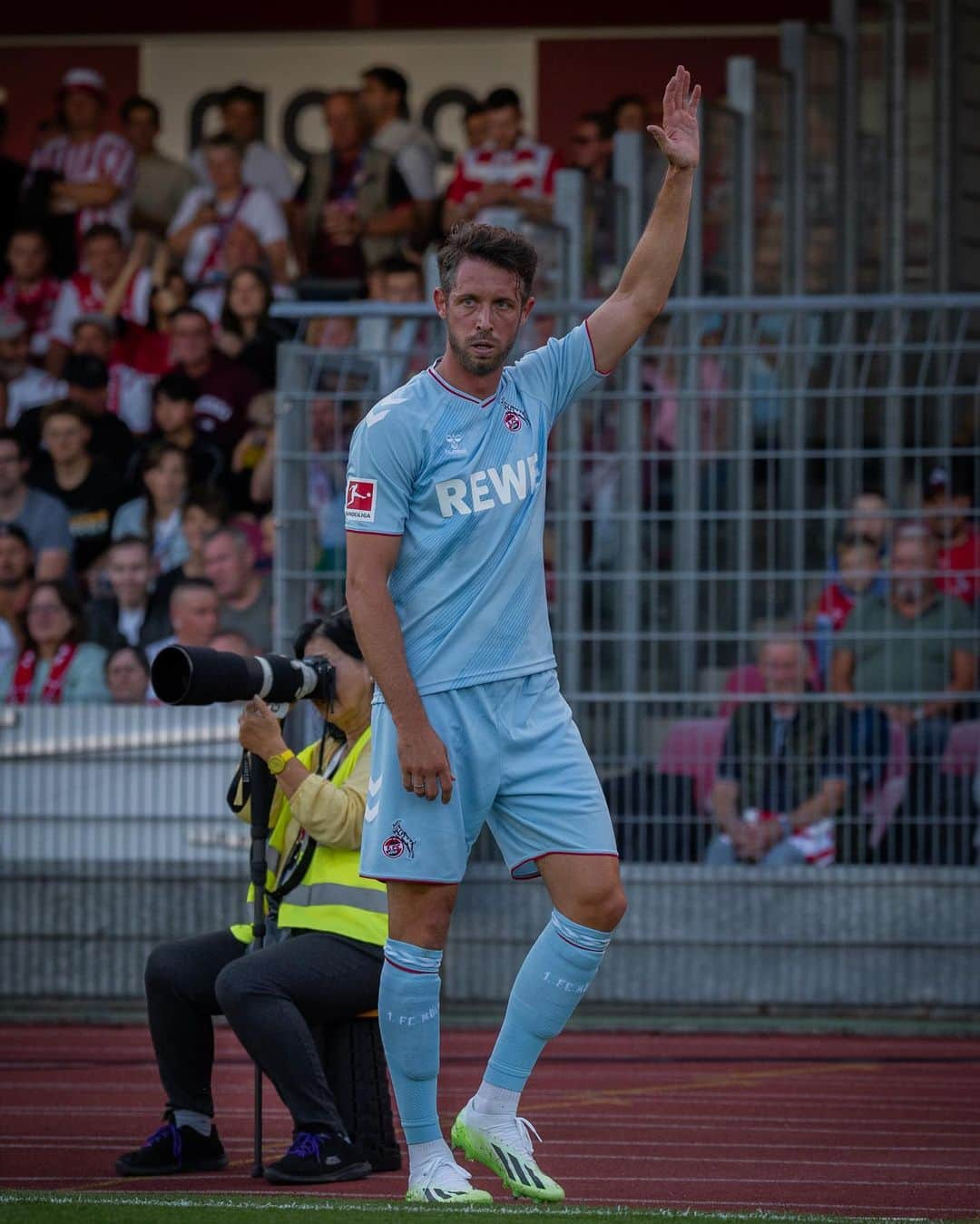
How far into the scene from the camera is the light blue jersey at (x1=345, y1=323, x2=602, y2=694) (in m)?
5.11

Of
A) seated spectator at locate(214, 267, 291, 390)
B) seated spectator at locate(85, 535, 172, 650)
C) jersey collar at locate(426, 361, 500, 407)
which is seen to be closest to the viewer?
jersey collar at locate(426, 361, 500, 407)

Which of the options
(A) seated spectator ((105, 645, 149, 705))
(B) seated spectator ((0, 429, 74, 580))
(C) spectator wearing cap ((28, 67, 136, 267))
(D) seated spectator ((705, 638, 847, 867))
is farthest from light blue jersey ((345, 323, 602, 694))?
(C) spectator wearing cap ((28, 67, 136, 267))

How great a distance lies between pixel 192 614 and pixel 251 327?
10.2 feet

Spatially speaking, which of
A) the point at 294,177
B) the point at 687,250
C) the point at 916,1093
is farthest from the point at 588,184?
the point at 294,177

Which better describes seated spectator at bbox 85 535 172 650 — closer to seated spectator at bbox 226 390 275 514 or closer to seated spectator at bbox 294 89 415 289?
seated spectator at bbox 226 390 275 514

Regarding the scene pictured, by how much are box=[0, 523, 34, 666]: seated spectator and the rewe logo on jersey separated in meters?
6.30

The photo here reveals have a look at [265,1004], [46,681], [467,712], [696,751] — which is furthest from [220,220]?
[467,712]

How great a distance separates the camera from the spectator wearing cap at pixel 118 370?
1356cm

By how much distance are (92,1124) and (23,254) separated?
347 inches

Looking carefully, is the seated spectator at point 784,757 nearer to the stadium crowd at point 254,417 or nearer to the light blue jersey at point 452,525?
the stadium crowd at point 254,417

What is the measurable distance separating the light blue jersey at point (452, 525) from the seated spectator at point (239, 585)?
5.67 metres

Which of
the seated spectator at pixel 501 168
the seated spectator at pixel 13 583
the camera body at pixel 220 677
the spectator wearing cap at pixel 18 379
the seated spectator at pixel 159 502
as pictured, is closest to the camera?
the camera body at pixel 220 677

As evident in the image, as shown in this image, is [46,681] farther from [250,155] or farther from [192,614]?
[250,155]

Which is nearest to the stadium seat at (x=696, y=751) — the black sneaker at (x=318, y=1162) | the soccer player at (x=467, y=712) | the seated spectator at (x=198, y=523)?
the seated spectator at (x=198, y=523)
